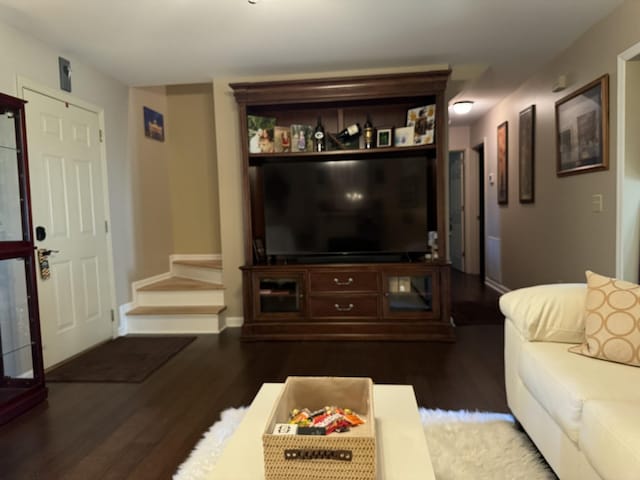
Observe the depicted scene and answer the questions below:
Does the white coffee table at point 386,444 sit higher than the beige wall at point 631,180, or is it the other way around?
the beige wall at point 631,180

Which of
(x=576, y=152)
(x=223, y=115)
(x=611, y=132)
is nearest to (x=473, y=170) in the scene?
(x=576, y=152)

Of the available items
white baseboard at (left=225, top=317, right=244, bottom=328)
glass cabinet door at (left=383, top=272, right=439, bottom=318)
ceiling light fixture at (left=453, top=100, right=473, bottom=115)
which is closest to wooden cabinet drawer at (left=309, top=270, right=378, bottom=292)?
glass cabinet door at (left=383, top=272, right=439, bottom=318)

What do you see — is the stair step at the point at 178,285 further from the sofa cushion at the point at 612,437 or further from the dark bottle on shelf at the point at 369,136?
the sofa cushion at the point at 612,437

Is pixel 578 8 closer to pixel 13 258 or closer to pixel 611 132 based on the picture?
pixel 611 132

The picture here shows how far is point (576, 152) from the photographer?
10.9 feet

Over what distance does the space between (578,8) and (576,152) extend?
1080 mm

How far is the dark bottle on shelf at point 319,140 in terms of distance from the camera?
371cm

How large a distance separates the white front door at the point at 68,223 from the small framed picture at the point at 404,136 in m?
2.70

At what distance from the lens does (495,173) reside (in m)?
5.55

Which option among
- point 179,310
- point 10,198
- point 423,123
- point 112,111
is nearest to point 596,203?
point 423,123

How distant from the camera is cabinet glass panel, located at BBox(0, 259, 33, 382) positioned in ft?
8.16

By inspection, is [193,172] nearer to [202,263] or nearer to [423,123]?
[202,263]

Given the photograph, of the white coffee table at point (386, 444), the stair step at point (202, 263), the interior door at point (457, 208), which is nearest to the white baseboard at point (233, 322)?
the stair step at point (202, 263)

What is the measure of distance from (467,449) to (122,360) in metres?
2.59
